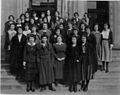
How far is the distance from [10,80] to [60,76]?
157cm

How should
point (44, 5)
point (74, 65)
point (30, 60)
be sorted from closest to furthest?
point (30, 60), point (74, 65), point (44, 5)

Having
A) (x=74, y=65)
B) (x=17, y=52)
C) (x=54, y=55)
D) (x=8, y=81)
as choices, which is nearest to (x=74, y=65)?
(x=74, y=65)

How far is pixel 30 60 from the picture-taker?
9812 millimetres

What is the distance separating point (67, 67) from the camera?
33.2 ft

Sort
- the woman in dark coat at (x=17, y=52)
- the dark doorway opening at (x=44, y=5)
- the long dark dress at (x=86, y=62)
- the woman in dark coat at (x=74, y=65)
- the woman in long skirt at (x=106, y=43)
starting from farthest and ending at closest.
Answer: the dark doorway opening at (x=44, y=5), the woman in long skirt at (x=106, y=43), the woman in dark coat at (x=17, y=52), the long dark dress at (x=86, y=62), the woman in dark coat at (x=74, y=65)

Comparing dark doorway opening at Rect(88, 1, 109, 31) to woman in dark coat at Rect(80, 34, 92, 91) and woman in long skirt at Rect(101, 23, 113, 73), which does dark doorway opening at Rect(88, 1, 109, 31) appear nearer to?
woman in long skirt at Rect(101, 23, 113, 73)

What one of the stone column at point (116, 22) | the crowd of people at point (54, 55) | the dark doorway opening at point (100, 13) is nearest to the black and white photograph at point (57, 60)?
the crowd of people at point (54, 55)

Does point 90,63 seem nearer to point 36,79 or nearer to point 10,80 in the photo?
point 36,79

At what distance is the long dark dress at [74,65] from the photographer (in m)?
9.81

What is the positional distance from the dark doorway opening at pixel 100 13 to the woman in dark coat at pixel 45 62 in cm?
490

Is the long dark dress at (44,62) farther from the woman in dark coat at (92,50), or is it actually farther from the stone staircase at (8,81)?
the woman in dark coat at (92,50)

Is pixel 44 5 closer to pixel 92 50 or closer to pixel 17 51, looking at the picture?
pixel 17 51

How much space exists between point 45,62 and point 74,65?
2.70 feet

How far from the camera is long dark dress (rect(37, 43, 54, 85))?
32.2ft
